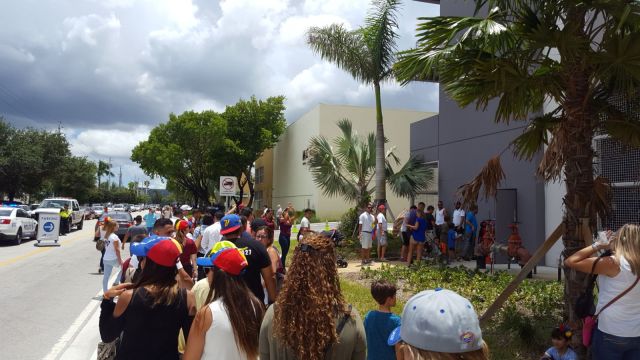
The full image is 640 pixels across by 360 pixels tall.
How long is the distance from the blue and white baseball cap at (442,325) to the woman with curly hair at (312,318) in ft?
2.76

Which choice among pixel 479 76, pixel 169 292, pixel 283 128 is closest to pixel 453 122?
pixel 479 76

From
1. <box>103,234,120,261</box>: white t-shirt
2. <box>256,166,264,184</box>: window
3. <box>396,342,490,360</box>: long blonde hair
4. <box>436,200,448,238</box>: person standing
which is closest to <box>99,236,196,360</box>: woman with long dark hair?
<box>396,342,490,360</box>: long blonde hair

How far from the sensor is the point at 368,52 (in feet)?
54.9

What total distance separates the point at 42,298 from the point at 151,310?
314 inches

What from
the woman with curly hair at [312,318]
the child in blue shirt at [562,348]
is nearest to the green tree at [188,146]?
the child in blue shirt at [562,348]

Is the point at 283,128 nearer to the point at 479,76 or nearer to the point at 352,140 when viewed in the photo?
the point at 352,140

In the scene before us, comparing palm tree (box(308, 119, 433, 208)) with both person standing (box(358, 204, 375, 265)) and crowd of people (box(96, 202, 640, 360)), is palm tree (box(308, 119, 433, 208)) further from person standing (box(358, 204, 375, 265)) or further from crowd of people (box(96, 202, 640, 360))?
crowd of people (box(96, 202, 640, 360))

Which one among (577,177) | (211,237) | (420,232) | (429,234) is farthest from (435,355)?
(429,234)

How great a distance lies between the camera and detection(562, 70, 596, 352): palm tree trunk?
5.73m

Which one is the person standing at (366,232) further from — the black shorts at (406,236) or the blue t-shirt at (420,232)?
the blue t-shirt at (420,232)

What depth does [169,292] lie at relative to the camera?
3094 mm

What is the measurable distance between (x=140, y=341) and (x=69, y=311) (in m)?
6.53

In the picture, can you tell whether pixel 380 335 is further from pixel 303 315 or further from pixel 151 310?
pixel 151 310

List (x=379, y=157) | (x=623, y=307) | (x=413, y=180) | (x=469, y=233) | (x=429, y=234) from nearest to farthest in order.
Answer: (x=623, y=307), (x=469, y=233), (x=429, y=234), (x=413, y=180), (x=379, y=157)
